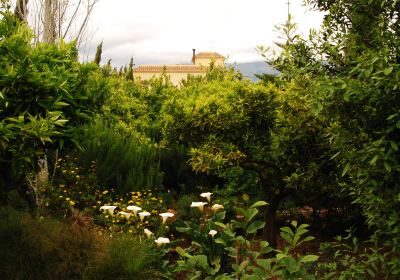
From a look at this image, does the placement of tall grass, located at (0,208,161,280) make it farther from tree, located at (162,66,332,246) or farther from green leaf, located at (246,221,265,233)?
tree, located at (162,66,332,246)

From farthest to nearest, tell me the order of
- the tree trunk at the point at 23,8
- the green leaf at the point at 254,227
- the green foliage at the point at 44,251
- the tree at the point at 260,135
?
the tree trunk at the point at 23,8 → the tree at the point at 260,135 → the green foliage at the point at 44,251 → the green leaf at the point at 254,227

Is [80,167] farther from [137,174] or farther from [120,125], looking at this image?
[120,125]

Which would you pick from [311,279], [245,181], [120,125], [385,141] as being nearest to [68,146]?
[311,279]

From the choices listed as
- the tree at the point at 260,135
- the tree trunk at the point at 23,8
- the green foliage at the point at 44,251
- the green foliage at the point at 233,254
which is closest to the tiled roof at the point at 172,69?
the tree trunk at the point at 23,8

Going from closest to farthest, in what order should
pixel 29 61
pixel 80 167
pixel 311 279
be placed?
pixel 311 279, pixel 29 61, pixel 80 167

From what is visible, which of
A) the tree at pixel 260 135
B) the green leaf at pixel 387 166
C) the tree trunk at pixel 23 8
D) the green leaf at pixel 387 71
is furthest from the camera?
the tree trunk at pixel 23 8

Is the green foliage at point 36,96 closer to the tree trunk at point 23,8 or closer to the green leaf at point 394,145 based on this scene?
the green leaf at point 394,145

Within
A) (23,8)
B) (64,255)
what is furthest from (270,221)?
(23,8)

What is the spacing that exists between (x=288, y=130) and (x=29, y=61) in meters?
3.48

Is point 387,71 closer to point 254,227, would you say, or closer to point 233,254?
point 254,227

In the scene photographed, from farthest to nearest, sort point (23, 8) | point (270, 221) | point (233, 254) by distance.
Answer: point (23, 8) < point (270, 221) < point (233, 254)

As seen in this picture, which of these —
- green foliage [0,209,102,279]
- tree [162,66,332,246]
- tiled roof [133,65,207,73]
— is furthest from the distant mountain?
tiled roof [133,65,207,73]

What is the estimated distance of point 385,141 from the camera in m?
3.66

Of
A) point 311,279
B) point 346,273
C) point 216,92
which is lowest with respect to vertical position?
point 346,273
